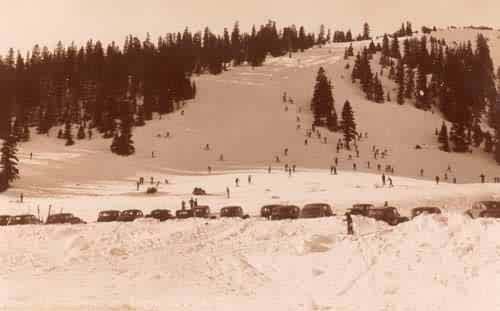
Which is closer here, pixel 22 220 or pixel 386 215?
pixel 386 215

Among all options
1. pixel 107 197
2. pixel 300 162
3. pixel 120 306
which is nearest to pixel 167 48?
pixel 300 162

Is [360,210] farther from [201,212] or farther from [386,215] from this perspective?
[201,212]

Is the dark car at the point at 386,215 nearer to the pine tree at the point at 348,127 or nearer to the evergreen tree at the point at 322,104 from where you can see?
the pine tree at the point at 348,127

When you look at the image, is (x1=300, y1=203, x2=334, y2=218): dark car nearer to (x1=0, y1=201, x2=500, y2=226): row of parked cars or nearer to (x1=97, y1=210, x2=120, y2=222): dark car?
(x1=0, y1=201, x2=500, y2=226): row of parked cars

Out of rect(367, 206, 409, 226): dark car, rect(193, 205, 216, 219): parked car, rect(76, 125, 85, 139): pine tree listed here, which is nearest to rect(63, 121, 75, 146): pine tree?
rect(76, 125, 85, 139): pine tree

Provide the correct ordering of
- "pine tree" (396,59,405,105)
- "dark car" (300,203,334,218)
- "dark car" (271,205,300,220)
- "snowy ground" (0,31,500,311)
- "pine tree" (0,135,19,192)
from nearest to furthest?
"snowy ground" (0,31,500,311), "dark car" (271,205,300,220), "dark car" (300,203,334,218), "pine tree" (0,135,19,192), "pine tree" (396,59,405,105)

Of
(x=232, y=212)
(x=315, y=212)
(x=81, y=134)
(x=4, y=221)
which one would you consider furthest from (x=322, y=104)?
(x=4, y=221)

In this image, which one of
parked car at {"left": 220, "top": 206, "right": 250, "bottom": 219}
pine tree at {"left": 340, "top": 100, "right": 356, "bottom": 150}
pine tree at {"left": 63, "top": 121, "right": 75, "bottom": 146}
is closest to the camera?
parked car at {"left": 220, "top": 206, "right": 250, "bottom": 219}

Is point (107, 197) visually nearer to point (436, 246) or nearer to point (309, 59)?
point (436, 246)

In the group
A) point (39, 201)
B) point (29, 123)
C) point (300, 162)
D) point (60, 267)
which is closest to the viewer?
point (60, 267)
